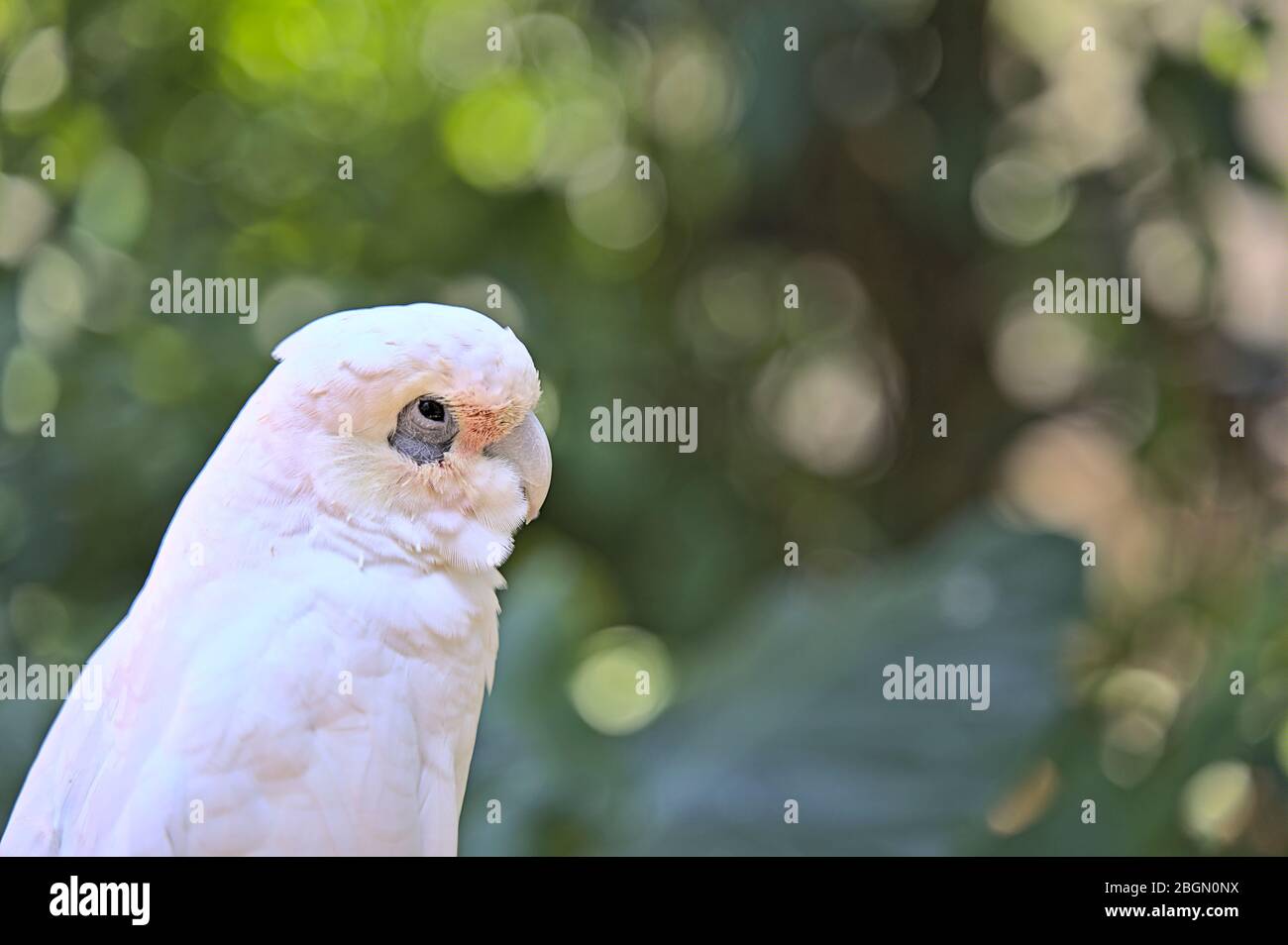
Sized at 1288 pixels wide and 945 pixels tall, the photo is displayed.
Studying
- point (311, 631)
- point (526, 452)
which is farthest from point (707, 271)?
point (311, 631)

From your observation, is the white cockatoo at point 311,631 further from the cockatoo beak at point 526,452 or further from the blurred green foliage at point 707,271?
the blurred green foliage at point 707,271

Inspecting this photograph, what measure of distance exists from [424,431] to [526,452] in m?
0.09

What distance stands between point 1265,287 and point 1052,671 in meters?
0.89

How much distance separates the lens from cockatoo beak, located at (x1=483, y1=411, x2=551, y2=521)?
946 mm

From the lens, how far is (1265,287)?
183 centimetres

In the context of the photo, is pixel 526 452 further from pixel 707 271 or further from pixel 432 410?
pixel 707 271

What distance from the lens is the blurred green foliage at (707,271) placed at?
1.71 meters

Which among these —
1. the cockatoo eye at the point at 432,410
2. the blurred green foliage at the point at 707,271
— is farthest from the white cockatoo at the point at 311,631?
the blurred green foliage at the point at 707,271

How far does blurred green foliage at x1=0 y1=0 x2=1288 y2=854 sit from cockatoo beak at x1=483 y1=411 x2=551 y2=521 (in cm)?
58

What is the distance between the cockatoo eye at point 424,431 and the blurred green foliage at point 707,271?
64 centimetres

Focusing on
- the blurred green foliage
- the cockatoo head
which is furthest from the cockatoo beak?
the blurred green foliage

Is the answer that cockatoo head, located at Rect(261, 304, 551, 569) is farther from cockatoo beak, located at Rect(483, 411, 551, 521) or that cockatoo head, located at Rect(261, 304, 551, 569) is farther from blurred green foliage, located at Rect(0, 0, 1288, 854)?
blurred green foliage, located at Rect(0, 0, 1288, 854)

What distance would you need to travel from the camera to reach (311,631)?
2.77ft
